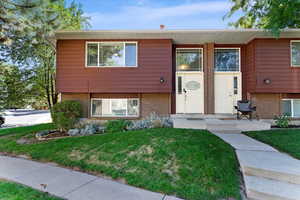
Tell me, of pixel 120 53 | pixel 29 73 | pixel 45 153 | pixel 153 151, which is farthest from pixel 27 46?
pixel 153 151

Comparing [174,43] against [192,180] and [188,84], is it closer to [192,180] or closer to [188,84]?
[188,84]

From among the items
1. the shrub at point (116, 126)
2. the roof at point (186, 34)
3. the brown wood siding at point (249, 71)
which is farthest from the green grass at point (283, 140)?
the shrub at point (116, 126)

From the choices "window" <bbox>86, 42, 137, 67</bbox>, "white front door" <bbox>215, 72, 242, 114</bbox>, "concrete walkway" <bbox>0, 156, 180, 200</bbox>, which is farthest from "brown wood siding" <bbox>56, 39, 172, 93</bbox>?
"concrete walkway" <bbox>0, 156, 180, 200</bbox>

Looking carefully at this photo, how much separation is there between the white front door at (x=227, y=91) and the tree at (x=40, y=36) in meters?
7.68

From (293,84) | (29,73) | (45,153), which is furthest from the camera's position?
(29,73)

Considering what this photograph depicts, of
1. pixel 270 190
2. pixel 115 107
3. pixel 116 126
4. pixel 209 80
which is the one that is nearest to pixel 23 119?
pixel 115 107

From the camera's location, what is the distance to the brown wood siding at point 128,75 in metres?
8.16

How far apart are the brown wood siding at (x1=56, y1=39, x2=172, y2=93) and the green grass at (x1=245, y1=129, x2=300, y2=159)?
13.2 feet

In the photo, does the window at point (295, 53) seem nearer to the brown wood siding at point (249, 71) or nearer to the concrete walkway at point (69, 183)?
the brown wood siding at point (249, 71)

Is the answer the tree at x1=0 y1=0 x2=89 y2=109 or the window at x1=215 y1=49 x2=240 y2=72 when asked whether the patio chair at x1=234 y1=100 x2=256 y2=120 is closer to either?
the window at x1=215 y1=49 x2=240 y2=72

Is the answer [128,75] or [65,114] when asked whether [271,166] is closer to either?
[128,75]

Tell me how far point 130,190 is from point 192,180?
111 cm

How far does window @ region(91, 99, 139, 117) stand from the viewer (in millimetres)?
8656

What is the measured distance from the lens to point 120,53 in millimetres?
8312
